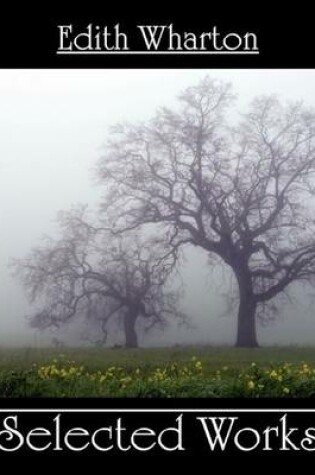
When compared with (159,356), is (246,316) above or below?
above

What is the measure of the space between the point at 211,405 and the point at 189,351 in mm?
7506

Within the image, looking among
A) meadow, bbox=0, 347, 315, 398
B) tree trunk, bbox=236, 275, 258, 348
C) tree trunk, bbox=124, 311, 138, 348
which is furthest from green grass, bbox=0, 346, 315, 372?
tree trunk, bbox=124, 311, 138, 348

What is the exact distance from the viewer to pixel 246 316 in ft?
63.1

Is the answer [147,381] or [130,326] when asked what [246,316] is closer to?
[130,326]

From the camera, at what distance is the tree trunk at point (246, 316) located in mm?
18344

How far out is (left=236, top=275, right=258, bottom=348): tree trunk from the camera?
18.3 meters

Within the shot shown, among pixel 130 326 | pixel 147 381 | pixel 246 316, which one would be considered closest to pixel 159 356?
pixel 130 326

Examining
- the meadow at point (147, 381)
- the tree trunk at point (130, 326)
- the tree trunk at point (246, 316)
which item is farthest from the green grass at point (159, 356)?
the tree trunk at point (130, 326)

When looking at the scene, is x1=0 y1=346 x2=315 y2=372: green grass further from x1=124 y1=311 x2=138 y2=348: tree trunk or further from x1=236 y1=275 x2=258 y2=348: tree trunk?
x1=124 y1=311 x2=138 y2=348: tree trunk

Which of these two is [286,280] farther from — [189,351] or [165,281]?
[189,351]

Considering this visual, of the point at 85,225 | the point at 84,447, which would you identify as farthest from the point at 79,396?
the point at 85,225

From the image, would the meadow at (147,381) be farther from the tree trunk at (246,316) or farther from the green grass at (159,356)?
the tree trunk at (246,316)

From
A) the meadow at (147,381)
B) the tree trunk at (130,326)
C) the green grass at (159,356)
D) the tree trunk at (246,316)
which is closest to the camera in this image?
the meadow at (147,381)

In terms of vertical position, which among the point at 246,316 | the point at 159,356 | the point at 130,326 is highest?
the point at 246,316
